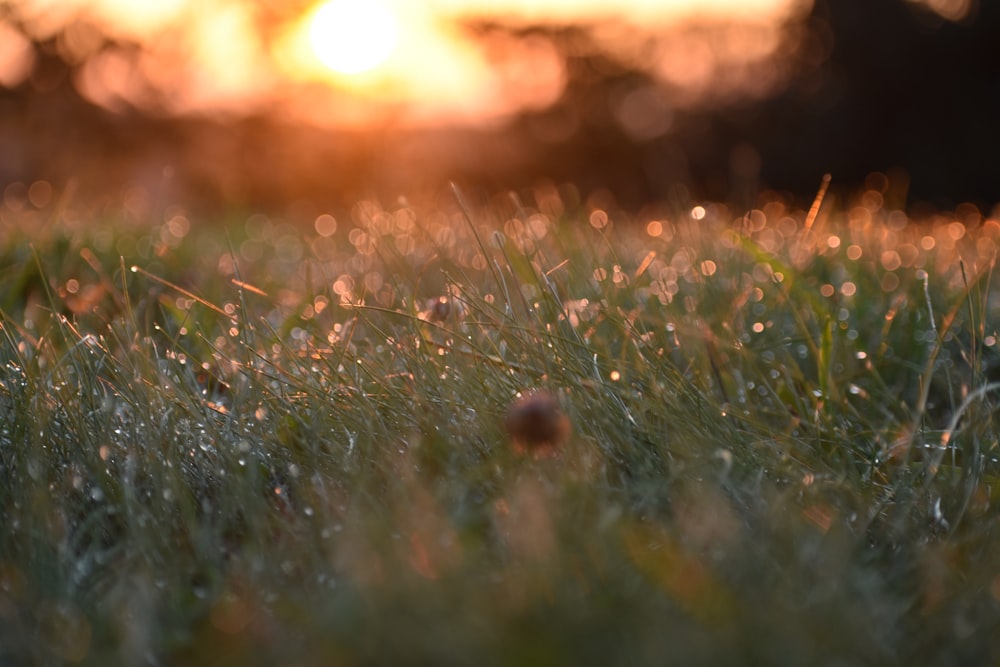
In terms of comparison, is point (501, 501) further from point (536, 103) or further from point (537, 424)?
point (536, 103)

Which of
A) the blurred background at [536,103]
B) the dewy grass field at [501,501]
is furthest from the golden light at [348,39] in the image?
the dewy grass field at [501,501]

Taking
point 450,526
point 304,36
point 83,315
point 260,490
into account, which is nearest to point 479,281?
point 83,315

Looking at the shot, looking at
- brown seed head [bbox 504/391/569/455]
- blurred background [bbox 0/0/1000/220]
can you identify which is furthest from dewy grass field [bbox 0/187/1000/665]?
blurred background [bbox 0/0/1000/220]

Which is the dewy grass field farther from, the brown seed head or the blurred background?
the blurred background

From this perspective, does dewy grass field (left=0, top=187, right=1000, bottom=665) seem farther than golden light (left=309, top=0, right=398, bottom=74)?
No

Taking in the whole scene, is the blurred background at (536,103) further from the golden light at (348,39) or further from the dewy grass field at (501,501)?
the dewy grass field at (501,501)

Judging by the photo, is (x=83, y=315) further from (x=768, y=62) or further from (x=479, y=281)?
(x=768, y=62)
